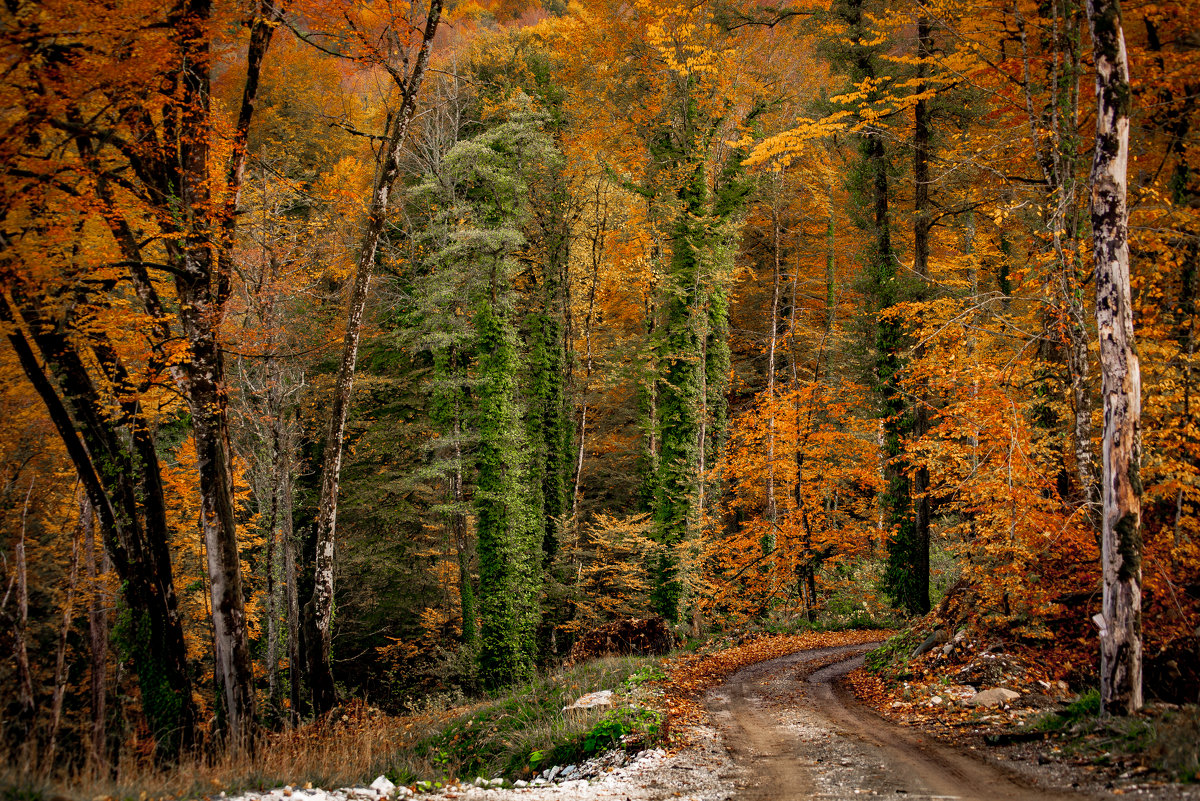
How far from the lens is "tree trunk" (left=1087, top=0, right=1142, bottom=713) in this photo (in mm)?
5832

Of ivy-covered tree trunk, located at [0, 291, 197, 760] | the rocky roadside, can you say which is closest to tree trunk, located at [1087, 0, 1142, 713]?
the rocky roadside

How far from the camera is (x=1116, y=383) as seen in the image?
604cm

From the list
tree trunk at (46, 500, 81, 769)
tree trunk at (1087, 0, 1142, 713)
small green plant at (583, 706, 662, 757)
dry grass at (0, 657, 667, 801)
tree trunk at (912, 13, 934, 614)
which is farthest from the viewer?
tree trunk at (46, 500, 81, 769)

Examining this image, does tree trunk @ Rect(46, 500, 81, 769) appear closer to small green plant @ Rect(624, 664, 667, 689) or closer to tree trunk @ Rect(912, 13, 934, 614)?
small green plant @ Rect(624, 664, 667, 689)

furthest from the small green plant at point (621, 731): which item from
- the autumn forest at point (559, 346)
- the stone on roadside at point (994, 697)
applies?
the autumn forest at point (559, 346)

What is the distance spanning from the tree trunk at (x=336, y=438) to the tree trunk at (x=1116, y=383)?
33.4 ft

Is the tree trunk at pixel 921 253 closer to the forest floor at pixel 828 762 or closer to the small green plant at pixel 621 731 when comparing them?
the forest floor at pixel 828 762

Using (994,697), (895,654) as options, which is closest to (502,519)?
(895,654)

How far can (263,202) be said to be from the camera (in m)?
16.4

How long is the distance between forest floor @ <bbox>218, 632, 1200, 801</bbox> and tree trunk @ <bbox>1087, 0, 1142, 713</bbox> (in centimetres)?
116

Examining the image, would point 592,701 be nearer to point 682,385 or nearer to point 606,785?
point 606,785

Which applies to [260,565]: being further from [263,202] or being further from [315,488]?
[263,202]

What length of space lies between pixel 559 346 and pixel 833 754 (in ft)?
58.2

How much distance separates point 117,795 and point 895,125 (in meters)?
18.0
